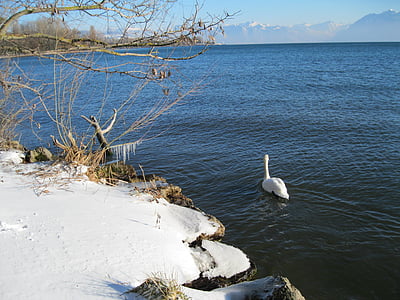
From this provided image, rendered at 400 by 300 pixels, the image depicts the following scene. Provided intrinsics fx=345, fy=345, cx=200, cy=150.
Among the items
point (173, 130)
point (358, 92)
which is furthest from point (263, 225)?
point (358, 92)

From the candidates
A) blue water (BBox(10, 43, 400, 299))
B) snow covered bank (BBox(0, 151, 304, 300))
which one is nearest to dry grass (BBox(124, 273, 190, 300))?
snow covered bank (BBox(0, 151, 304, 300))

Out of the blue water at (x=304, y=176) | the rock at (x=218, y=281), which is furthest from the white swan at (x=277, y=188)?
the rock at (x=218, y=281)

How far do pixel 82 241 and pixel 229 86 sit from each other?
22.5 meters

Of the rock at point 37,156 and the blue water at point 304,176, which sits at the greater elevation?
the rock at point 37,156

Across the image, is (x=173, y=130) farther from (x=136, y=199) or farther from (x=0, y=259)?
(x=0, y=259)

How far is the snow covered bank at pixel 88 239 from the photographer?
385 centimetres

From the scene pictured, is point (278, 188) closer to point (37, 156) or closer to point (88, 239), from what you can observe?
point (88, 239)

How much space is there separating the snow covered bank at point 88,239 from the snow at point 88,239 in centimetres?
1

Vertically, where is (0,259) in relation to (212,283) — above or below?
above

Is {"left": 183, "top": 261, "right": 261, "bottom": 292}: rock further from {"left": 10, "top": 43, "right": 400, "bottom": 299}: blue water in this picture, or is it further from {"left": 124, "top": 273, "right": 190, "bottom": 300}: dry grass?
{"left": 124, "top": 273, "right": 190, "bottom": 300}: dry grass

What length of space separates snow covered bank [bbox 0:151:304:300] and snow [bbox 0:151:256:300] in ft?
0.03

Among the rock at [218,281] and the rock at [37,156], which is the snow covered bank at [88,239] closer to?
the rock at [218,281]

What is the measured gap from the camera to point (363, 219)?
25.7 feet

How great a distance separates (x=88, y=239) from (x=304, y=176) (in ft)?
23.3
